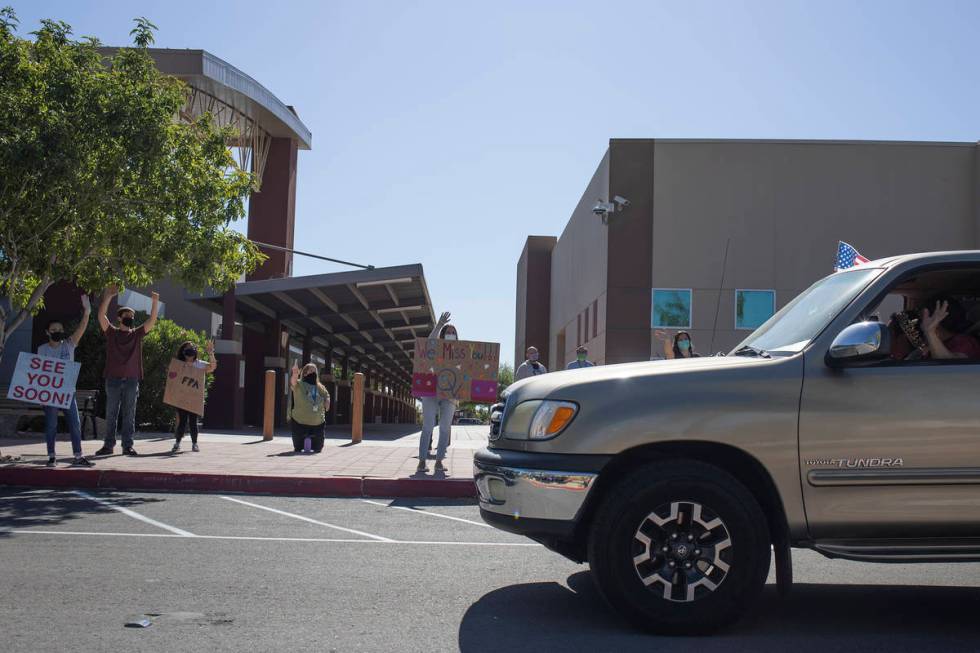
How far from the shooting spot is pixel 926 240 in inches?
1160

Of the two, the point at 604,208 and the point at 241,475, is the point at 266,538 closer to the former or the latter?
the point at 241,475

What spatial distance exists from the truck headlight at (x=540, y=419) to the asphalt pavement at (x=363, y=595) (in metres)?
0.94

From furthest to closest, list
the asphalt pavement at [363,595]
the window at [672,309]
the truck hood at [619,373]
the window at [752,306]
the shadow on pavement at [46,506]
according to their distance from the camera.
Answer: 1. the window at [672,309]
2. the window at [752,306]
3. the shadow on pavement at [46,506]
4. the truck hood at [619,373]
5. the asphalt pavement at [363,595]

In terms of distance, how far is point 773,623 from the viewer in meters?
4.71

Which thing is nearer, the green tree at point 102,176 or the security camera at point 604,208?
the green tree at point 102,176

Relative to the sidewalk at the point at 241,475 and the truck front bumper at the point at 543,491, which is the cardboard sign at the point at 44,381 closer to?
the sidewalk at the point at 241,475

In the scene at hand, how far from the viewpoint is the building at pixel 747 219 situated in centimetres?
2944

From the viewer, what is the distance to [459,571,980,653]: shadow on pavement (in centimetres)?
426

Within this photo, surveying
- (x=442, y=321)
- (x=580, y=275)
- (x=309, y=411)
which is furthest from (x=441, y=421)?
(x=580, y=275)

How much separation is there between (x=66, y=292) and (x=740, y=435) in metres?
22.2

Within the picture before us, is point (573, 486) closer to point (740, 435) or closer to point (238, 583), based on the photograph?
point (740, 435)

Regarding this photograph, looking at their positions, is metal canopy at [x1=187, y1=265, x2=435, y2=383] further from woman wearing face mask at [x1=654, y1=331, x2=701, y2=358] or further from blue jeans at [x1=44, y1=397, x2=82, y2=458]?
woman wearing face mask at [x1=654, y1=331, x2=701, y2=358]

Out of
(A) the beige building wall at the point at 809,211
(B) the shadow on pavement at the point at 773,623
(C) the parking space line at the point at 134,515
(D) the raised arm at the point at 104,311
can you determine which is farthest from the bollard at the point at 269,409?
(B) the shadow on pavement at the point at 773,623

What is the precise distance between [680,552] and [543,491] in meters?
0.69
